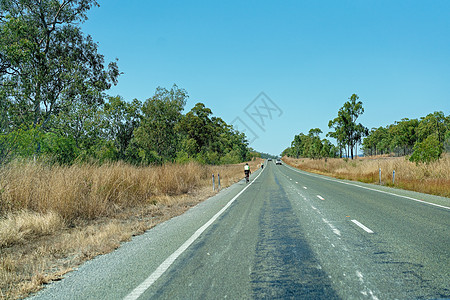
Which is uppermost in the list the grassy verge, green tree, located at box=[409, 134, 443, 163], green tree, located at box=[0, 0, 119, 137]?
green tree, located at box=[0, 0, 119, 137]

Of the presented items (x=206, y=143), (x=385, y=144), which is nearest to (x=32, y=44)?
(x=206, y=143)

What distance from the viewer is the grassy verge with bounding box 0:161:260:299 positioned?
4.62 m

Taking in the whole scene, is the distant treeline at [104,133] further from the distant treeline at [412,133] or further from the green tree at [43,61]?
the distant treeline at [412,133]

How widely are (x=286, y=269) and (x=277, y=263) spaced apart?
293 mm

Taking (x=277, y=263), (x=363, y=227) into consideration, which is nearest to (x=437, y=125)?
(x=363, y=227)

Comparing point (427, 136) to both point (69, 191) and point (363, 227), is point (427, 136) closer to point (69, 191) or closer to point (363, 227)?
point (363, 227)

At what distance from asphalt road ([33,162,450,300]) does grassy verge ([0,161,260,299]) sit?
0.54m

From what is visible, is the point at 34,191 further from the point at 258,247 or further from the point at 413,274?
the point at 413,274

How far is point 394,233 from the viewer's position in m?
6.15

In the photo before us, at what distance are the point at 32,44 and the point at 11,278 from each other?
2066 centimetres

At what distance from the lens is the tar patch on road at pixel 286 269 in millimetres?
3340

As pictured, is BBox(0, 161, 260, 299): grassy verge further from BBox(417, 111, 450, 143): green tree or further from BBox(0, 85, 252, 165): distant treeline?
BBox(417, 111, 450, 143): green tree

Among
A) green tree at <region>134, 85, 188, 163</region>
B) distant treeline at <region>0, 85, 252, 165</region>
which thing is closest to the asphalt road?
distant treeline at <region>0, 85, 252, 165</region>

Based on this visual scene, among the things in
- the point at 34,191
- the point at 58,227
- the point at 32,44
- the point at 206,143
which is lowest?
the point at 58,227
